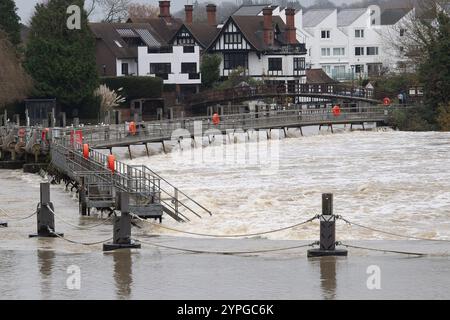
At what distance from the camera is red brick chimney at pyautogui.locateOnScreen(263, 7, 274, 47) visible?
127125 millimetres

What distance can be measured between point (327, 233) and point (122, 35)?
292 feet

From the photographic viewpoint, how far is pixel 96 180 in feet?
158

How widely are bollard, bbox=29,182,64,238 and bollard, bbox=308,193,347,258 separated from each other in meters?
8.57

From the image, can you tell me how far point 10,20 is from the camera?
344 feet

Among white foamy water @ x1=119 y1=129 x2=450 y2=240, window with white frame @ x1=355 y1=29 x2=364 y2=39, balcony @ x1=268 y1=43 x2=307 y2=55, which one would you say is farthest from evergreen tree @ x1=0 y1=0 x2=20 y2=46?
window with white frame @ x1=355 y1=29 x2=364 y2=39

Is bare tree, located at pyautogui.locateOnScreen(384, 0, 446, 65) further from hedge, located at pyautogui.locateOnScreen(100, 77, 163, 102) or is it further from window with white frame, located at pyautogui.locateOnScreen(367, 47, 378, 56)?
window with white frame, located at pyautogui.locateOnScreen(367, 47, 378, 56)

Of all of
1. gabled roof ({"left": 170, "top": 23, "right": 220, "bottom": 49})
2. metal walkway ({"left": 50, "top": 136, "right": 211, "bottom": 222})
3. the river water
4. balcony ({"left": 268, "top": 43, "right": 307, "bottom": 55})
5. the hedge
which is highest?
gabled roof ({"left": 170, "top": 23, "right": 220, "bottom": 49})

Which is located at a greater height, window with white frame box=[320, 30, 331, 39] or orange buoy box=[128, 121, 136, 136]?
window with white frame box=[320, 30, 331, 39]

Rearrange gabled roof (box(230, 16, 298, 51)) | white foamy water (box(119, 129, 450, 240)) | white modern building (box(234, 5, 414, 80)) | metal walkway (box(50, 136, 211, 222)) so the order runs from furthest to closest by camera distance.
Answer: white modern building (box(234, 5, 414, 80)) < gabled roof (box(230, 16, 298, 51)) < white foamy water (box(119, 129, 450, 240)) < metal walkway (box(50, 136, 211, 222))

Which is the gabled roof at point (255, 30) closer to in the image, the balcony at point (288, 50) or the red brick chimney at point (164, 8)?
the balcony at point (288, 50)

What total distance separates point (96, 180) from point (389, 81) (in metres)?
66.4

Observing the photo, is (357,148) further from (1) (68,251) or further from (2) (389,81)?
(1) (68,251)

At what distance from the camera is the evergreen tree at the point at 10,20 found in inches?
4082

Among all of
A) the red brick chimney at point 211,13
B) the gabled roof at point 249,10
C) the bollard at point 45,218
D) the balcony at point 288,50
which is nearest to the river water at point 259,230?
the bollard at point 45,218
